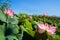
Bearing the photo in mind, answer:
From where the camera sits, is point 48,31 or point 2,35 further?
point 48,31

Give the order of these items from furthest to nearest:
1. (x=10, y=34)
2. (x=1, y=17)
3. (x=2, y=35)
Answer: (x=1, y=17) < (x=10, y=34) < (x=2, y=35)

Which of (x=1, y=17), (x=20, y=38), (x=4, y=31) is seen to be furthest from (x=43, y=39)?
(x=1, y=17)

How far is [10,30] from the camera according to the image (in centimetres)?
179

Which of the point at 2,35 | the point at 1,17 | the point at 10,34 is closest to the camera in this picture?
the point at 2,35

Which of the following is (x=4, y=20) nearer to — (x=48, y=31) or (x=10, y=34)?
(x=10, y=34)

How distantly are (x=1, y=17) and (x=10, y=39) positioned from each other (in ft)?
1.18

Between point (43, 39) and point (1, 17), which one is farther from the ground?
point (1, 17)

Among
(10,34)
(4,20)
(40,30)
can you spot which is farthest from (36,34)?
(4,20)

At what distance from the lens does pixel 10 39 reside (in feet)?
5.55

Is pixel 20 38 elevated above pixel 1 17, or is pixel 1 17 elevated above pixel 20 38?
pixel 1 17

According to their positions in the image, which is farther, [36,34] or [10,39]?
[36,34]

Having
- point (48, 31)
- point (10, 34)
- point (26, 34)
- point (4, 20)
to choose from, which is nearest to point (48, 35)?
point (48, 31)

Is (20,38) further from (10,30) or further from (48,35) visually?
(48,35)

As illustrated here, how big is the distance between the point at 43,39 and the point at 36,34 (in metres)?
0.07
